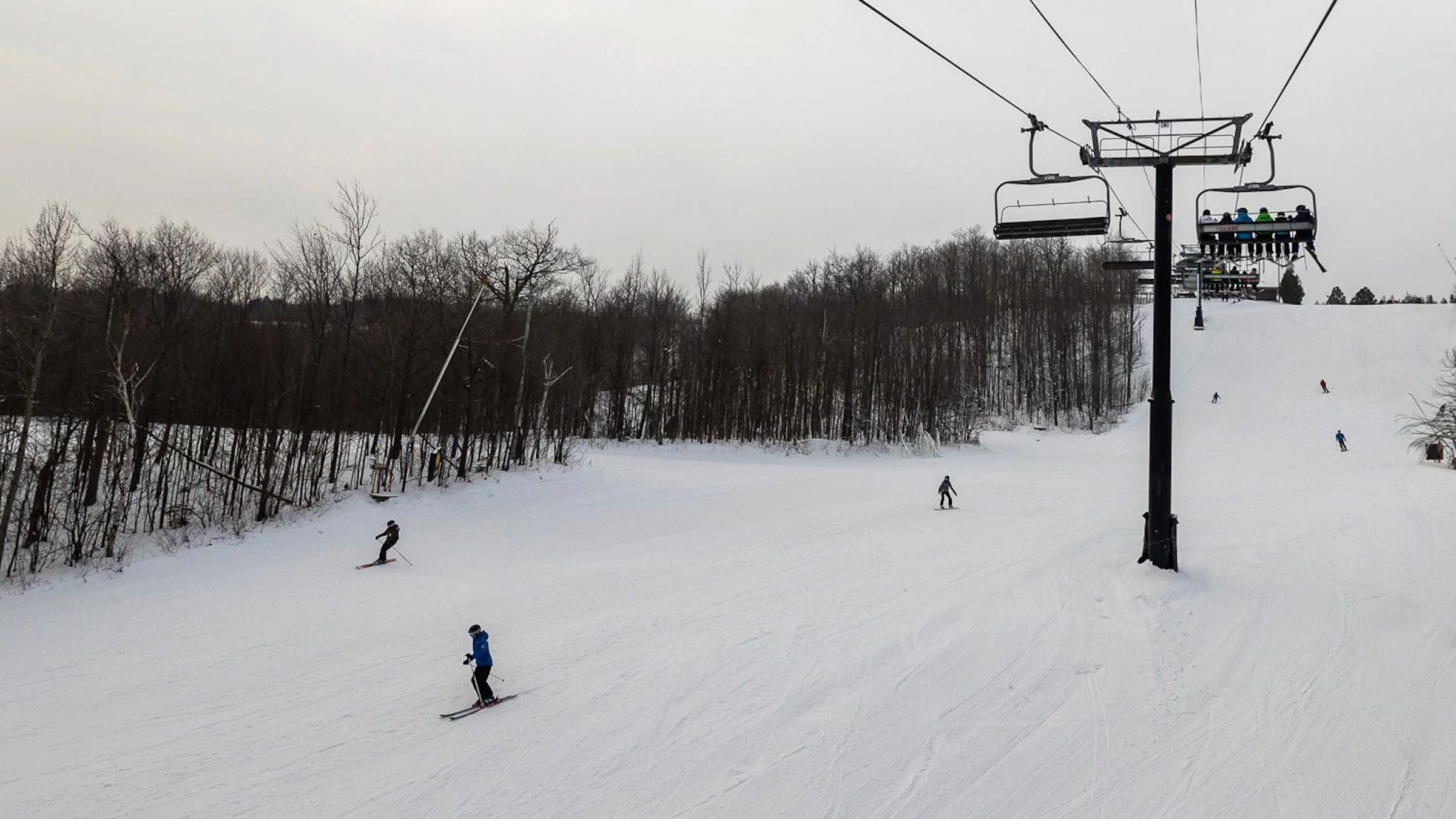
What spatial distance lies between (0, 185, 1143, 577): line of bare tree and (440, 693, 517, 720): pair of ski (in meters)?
16.3

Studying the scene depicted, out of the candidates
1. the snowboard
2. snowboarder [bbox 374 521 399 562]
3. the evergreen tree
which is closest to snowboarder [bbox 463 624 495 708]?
snowboarder [bbox 374 521 399 562]

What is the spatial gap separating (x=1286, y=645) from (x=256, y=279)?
131 ft

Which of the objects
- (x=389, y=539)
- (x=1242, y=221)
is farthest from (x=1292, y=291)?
(x=389, y=539)

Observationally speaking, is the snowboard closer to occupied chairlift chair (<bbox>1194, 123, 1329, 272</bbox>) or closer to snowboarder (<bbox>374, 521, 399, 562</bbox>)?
snowboarder (<bbox>374, 521, 399, 562</bbox>)

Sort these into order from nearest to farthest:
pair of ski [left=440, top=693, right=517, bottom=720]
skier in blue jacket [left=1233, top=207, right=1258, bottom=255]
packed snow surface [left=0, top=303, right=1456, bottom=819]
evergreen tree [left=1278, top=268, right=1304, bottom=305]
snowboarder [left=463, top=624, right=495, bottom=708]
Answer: packed snow surface [left=0, top=303, right=1456, bottom=819], pair of ski [left=440, top=693, right=517, bottom=720], snowboarder [left=463, top=624, right=495, bottom=708], skier in blue jacket [left=1233, top=207, right=1258, bottom=255], evergreen tree [left=1278, top=268, right=1304, bottom=305]

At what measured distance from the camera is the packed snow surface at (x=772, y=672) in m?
6.37

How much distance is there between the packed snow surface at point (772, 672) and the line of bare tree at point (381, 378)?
5.68m

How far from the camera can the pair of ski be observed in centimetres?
810

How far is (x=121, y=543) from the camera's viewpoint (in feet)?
67.8

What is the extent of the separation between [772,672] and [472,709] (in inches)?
138

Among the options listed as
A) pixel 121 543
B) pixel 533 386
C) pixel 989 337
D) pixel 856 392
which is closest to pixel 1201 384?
pixel 989 337

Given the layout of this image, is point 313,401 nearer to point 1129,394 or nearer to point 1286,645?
point 1286,645

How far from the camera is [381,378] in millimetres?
29469

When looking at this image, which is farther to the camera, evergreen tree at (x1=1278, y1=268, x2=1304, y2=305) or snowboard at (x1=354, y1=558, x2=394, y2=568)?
evergreen tree at (x1=1278, y1=268, x2=1304, y2=305)
